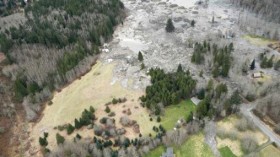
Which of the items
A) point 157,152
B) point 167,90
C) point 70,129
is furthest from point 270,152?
point 70,129

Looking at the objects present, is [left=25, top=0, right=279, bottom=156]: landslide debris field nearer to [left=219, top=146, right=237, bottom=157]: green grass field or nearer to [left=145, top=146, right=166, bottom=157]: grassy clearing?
[left=145, top=146, right=166, bottom=157]: grassy clearing

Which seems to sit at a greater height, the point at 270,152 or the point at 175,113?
the point at 175,113

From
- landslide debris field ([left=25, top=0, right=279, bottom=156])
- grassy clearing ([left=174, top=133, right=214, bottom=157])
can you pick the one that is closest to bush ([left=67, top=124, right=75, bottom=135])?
landslide debris field ([left=25, top=0, right=279, bottom=156])

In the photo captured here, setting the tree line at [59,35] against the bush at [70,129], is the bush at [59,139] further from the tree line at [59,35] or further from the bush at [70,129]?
the tree line at [59,35]

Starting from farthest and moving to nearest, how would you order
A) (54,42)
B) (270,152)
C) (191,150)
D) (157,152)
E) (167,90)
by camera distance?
1. (54,42)
2. (167,90)
3. (157,152)
4. (191,150)
5. (270,152)

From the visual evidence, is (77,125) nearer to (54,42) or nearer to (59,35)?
(54,42)

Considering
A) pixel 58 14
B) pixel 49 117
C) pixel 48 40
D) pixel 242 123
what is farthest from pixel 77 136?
pixel 58 14
